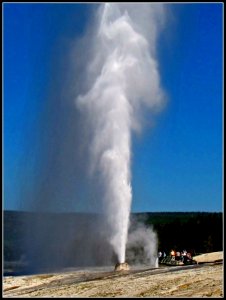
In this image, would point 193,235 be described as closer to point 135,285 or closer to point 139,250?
point 139,250

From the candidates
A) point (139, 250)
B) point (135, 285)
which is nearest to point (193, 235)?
point (139, 250)

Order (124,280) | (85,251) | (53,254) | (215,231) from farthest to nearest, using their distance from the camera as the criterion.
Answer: (215,231)
(53,254)
(85,251)
(124,280)

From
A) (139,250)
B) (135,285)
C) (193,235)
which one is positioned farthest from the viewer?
(193,235)

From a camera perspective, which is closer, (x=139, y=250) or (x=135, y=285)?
(x=135, y=285)

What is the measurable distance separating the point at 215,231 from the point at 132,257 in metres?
35.7

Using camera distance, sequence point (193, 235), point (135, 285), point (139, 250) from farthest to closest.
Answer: point (193, 235), point (139, 250), point (135, 285)

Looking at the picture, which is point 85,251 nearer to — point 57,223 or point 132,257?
point 132,257

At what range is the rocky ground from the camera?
56.7 ft

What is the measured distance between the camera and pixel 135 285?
18188 mm

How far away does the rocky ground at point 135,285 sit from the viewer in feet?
56.7

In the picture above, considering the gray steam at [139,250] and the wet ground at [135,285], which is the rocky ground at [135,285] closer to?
the wet ground at [135,285]

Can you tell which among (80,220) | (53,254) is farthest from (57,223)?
(53,254)

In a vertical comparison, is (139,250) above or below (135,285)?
above

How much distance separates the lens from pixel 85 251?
36250mm
